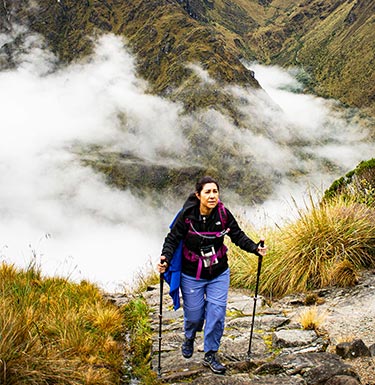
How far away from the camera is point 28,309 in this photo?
551 centimetres

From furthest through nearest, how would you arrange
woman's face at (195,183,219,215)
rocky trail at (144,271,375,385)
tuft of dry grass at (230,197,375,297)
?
tuft of dry grass at (230,197,375,297) → woman's face at (195,183,219,215) → rocky trail at (144,271,375,385)

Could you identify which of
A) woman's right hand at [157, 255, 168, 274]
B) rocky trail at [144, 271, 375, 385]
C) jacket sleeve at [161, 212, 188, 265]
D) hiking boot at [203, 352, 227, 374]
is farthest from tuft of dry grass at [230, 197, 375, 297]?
woman's right hand at [157, 255, 168, 274]

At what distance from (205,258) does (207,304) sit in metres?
0.59

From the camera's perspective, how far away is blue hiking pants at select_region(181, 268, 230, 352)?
5223 millimetres

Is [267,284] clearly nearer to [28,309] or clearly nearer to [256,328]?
[256,328]

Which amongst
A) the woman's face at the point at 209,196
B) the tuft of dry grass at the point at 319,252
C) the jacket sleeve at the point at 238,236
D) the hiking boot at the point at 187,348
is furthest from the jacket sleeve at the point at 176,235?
the tuft of dry grass at the point at 319,252

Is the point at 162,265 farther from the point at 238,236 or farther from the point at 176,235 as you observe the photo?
the point at 238,236

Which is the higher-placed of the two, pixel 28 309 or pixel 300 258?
pixel 300 258

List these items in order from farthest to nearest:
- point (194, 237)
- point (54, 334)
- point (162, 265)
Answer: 1. point (54, 334)
2. point (194, 237)
3. point (162, 265)

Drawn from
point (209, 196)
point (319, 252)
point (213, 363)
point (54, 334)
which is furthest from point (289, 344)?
point (319, 252)

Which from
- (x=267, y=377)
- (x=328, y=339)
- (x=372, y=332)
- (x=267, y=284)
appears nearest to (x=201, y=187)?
(x=267, y=377)

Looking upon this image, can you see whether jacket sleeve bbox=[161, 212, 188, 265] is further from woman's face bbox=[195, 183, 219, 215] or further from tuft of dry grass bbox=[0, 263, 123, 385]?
tuft of dry grass bbox=[0, 263, 123, 385]

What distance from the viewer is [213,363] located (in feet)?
16.9

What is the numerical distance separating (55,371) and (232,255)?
6.86 metres
